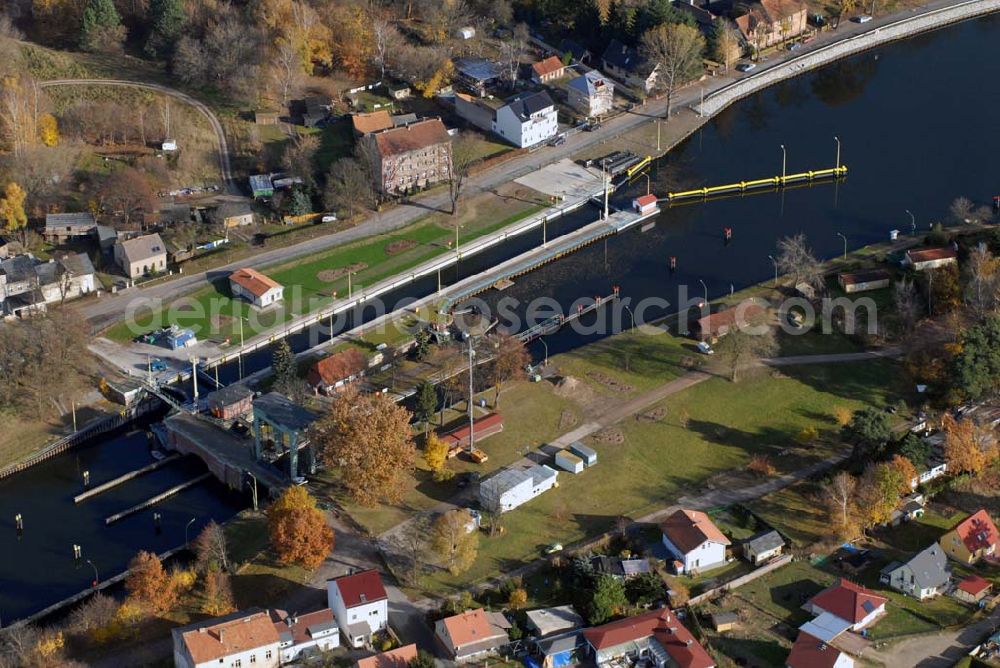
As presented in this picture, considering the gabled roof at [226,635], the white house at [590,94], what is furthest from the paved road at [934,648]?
the white house at [590,94]

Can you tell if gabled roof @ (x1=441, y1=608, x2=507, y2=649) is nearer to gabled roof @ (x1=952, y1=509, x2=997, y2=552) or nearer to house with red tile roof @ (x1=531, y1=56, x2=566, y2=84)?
gabled roof @ (x1=952, y1=509, x2=997, y2=552)

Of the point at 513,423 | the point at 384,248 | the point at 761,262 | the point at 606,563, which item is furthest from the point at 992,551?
the point at 384,248

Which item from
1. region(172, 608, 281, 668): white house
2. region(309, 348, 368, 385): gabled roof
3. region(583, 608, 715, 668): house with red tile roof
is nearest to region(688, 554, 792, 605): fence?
region(583, 608, 715, 668): house with red tile roof

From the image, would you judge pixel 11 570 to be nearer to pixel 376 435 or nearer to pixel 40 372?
pixel 40 372

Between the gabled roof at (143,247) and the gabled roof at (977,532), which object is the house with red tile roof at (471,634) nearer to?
the gabled roof at (977,532)

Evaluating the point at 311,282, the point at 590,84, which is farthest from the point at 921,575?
the point at 590,84

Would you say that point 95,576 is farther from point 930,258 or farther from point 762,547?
point 930,258

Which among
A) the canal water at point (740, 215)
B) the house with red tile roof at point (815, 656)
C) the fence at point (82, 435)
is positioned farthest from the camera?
the fence at point (82, 435)
